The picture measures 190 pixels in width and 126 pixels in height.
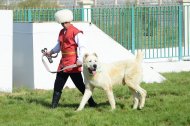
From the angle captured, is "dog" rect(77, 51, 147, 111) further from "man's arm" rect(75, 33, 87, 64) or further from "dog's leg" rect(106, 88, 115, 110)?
"man's arm" rect(75, 33, 87, 64)

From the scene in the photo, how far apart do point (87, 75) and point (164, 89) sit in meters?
3.38

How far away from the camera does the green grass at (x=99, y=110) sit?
360 inches

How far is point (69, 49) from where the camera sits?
10312 millimetres

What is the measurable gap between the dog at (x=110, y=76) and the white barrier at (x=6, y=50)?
3655mm

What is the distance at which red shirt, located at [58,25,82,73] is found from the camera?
33.6 ft

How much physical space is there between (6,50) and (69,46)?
11.3 ft

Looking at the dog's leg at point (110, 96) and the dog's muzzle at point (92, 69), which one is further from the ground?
the dog's muzzle at point (92, 69)

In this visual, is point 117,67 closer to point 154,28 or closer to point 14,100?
point 14,100

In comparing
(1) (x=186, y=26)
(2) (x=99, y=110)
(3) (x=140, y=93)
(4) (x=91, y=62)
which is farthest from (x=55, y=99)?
(1) (x=186, y=26)

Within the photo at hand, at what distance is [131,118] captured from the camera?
930cm

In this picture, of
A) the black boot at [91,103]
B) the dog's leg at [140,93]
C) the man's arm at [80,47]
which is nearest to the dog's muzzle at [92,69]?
the man's arm at [80,47]

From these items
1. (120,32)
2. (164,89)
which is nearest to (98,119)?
(164,89)

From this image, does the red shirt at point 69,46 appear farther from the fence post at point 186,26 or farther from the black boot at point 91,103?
the fence post at point 186,26

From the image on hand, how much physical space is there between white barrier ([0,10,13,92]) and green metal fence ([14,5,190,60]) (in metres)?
3.67
